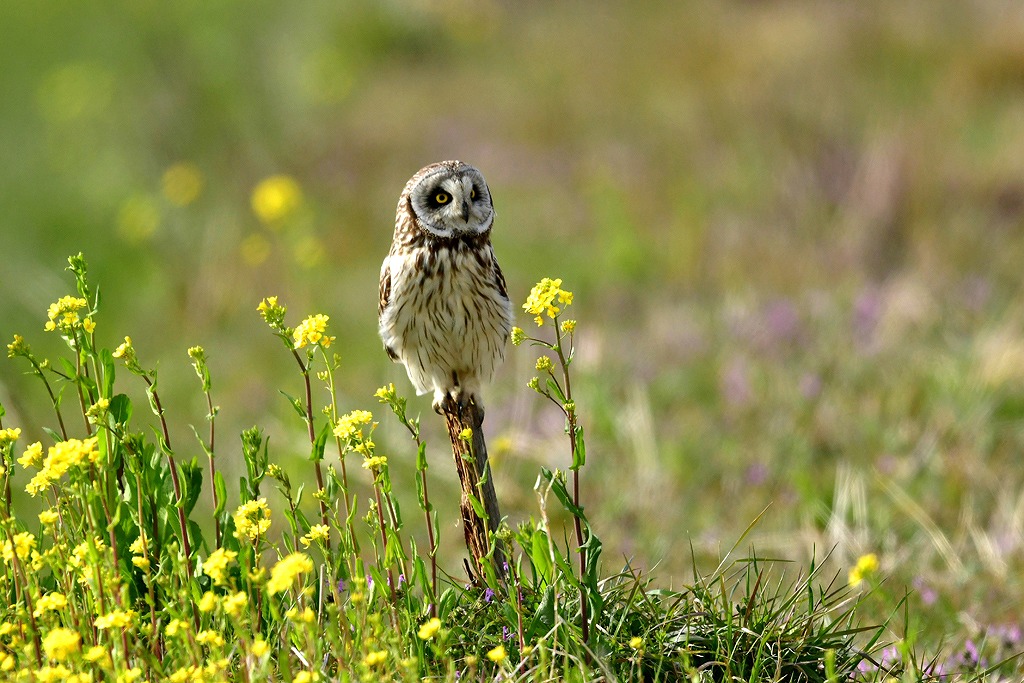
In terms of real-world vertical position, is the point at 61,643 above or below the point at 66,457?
below

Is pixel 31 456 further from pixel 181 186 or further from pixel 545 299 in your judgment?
pixel 181 186

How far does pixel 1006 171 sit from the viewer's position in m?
9.59

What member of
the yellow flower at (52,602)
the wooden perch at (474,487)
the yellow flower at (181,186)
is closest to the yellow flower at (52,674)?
the yellow flower at (52,602)

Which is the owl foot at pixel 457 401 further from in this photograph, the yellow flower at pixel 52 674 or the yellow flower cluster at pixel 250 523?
the yellow flower at pixel 52 674

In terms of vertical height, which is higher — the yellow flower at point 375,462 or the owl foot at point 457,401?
the owl foot at point 457,401

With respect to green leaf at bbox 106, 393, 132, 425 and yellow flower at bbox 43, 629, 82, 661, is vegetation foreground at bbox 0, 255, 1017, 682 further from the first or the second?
yellow flower at bbox 43, 629, 82, 661

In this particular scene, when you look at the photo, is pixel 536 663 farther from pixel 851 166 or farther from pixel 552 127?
pixel 552 127

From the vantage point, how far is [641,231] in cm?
990

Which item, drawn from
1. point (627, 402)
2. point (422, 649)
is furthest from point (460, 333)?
point (627, 402)

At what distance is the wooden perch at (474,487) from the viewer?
109 inches

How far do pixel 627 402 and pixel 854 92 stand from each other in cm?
562

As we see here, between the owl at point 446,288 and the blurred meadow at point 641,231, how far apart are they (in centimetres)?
76

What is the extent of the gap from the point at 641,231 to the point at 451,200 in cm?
721

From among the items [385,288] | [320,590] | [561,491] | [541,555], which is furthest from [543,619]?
[385,288]
